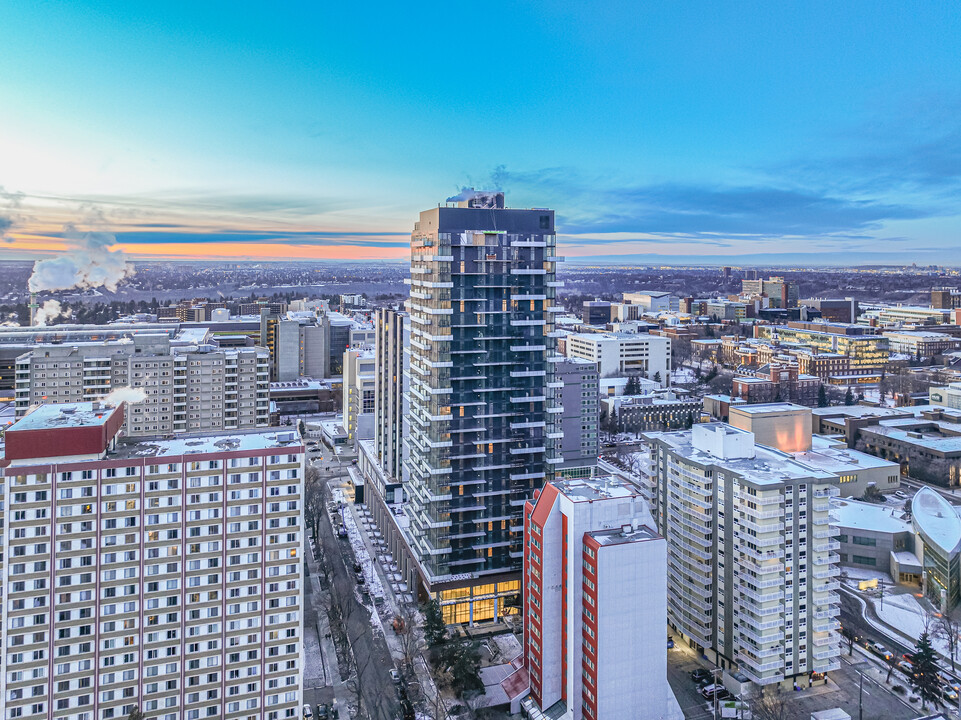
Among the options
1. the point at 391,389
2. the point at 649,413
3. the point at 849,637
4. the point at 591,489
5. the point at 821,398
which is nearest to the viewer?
the point at 591,489

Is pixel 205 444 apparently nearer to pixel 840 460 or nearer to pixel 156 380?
pixel 156 380

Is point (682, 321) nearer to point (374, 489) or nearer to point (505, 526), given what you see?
point (374, 489)

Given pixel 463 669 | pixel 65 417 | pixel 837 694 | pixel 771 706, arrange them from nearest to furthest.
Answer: pixel 65 417, pixel 771 706, pixel 463 669, pixel 837 694

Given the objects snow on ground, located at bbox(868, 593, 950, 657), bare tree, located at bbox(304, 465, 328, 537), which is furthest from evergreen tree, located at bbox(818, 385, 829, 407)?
bare tree, located at bbox(304, 465, 328, 537)

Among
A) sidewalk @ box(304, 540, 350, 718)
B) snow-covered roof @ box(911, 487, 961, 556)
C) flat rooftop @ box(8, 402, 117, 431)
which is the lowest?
sidewalk @ box(304, 540, 350, 718)

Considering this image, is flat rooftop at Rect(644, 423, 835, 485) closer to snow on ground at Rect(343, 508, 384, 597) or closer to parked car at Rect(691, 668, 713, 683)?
parked car at Rect(691, 668, 713, 683)

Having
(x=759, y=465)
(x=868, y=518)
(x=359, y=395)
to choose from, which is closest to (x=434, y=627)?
(x=759, y=465)

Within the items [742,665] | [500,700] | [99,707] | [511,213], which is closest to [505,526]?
[500,700]
